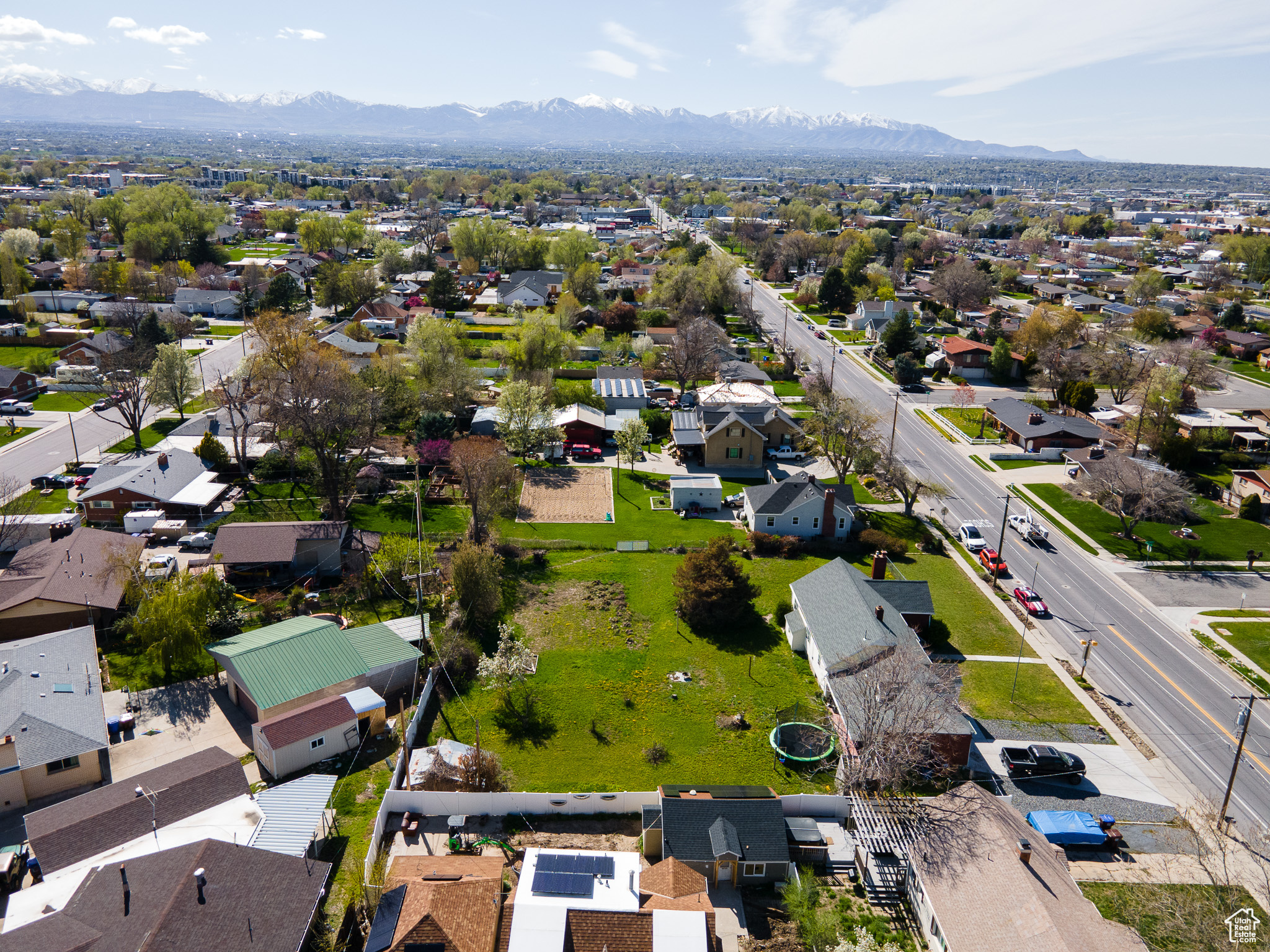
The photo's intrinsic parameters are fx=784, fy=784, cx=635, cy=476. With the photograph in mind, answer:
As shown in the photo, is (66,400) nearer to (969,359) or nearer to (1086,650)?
(1086,650)

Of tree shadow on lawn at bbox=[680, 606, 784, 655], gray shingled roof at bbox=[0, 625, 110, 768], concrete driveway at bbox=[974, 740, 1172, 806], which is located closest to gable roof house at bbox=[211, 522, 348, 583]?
gray shingled roof at bbox=[0, 625, 110, 768]

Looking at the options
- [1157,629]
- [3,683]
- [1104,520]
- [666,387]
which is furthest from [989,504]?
[3,683]

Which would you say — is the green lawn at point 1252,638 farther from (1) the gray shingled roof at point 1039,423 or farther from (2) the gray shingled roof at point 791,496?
(1) the gray shingled roof at point 1039,423

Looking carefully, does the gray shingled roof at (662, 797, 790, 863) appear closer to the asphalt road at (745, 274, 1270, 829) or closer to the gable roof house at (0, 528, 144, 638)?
the asphalt road at (745, 274, 1270, 829)

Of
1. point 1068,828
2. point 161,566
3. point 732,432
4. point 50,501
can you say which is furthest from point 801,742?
point 50,501

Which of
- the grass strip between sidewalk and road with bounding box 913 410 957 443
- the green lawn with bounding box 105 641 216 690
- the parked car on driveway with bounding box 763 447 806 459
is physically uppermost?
the grass strip between sidewalk and road with bounding box 913 410 957 443

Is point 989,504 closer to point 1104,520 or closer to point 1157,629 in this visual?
point 1104,520
